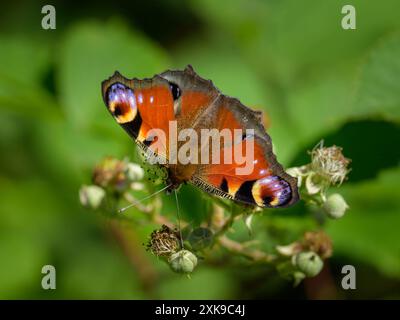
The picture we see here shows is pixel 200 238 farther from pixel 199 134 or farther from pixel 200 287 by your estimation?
pixel 200 287

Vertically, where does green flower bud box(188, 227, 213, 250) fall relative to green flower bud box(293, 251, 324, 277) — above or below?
above

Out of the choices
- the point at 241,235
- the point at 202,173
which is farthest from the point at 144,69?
the point at 202,173

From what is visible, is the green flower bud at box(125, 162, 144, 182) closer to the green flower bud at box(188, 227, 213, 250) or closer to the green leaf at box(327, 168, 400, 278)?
the green flower bud at box(188, 227, 213, 250)

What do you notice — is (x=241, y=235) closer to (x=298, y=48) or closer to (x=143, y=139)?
(x=143, y=139)

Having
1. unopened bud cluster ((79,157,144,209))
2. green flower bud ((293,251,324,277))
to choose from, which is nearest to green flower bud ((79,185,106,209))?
unopened bud cluster ((79,157,144,209))

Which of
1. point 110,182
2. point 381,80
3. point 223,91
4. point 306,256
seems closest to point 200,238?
point 306,256

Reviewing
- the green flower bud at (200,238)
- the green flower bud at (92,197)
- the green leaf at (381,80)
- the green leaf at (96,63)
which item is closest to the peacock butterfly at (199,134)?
the green flower bud at (200,238)
